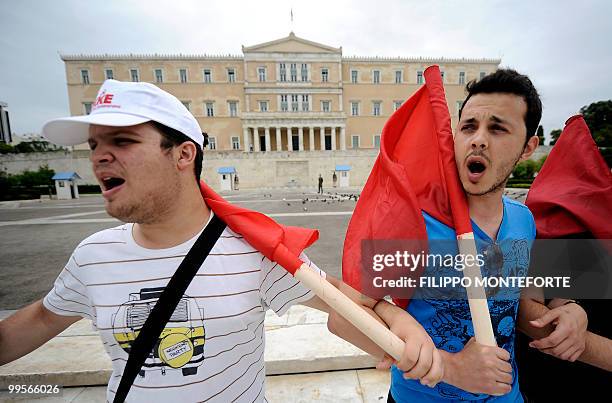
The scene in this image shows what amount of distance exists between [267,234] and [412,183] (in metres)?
0.53

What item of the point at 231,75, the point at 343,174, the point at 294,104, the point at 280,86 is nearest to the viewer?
the point at 343,174

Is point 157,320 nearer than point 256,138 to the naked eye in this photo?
Yes

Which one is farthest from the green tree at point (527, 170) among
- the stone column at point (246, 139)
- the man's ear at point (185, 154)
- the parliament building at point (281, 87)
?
the stone column at point (246, 139)

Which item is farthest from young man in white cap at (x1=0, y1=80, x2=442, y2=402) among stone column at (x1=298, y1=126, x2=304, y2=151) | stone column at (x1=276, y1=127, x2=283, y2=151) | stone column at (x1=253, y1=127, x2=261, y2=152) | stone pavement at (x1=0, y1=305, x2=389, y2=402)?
stone column at (x1=253, y1=127, x2=261, y2=152)

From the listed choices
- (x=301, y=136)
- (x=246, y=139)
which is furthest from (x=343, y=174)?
(x=246, y=139)

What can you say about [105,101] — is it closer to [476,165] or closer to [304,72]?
[476,165]

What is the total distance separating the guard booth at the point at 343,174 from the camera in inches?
1125

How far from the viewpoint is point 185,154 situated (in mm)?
1073

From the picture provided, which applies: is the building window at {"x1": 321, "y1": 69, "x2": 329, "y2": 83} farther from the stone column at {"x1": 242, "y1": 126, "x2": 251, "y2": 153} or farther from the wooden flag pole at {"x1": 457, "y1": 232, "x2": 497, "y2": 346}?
the wooden flag pole at {"x1": 457, "y1": 232, "x2": 497, "y2": 346}

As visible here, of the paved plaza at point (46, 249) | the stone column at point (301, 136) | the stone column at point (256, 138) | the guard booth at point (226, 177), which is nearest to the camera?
the paved plaza at point (46, 249)

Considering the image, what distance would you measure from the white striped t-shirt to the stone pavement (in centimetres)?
106

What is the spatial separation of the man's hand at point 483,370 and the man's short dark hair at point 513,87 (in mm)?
766

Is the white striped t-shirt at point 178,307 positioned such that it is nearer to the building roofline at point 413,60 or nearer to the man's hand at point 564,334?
the man's hand at point 564,334

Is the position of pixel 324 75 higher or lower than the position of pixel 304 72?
lower
